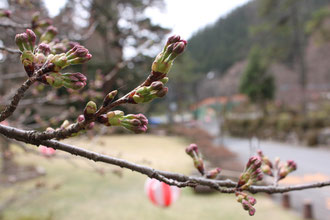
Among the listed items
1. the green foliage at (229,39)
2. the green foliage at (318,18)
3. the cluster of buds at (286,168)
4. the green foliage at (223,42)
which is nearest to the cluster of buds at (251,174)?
the cluster of buds at (286,168)

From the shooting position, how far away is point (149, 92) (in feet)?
1.71

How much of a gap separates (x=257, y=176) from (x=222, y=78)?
121 feet

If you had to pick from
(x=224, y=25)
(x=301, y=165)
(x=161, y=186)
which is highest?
(x=224, y=25)

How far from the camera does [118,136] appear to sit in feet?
61.5

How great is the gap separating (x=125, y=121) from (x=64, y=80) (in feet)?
0.43

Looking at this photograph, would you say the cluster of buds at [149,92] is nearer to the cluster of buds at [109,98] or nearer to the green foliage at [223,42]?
the cluster of buds at [109,98]

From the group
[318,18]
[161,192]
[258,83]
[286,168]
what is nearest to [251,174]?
[286,168]

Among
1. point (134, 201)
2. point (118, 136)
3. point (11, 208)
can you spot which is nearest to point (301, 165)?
point (134, 201)

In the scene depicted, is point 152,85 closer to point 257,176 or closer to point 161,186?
point 257,176

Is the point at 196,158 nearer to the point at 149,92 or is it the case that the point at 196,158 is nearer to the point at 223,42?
the point at 149,92

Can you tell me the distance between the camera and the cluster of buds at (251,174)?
0.74m

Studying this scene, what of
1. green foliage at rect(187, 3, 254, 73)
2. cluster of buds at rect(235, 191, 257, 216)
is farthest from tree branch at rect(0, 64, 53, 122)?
green foliage at rect(187, 3, 254, 73)

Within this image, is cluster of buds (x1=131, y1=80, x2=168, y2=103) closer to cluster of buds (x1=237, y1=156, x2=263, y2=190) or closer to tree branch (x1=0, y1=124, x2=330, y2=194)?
tree branch (x1=0, y1=124, x2=330, y2=194)

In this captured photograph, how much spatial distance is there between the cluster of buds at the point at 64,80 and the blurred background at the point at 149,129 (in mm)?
172
